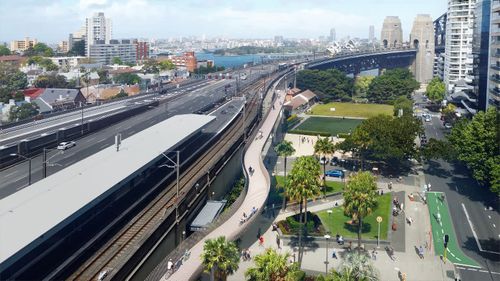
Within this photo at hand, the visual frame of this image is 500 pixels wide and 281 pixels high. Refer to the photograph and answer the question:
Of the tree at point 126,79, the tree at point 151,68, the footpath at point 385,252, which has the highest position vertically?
the tree at point 151,68

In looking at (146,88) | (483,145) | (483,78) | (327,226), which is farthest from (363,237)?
(146,88)

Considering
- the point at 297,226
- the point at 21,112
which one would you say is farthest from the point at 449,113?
the point at 21,112

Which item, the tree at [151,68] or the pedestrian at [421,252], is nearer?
the pedestrian at [421,252]

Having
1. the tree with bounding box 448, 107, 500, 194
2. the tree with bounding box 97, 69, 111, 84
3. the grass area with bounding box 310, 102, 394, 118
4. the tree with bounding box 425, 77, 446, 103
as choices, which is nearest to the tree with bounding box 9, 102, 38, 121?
the grass area with bounding box 310, 102, 394, 118

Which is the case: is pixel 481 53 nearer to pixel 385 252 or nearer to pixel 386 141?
pixel 386 141

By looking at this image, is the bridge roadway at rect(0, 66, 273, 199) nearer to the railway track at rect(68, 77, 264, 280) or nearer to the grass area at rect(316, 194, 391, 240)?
the railway track at rect(68, 77, 264, 280)

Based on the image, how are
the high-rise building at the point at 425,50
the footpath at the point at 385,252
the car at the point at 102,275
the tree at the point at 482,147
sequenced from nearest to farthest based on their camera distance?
the car at the point at 102,275 < the footpath at the point at 385,252 < the tree at the point at 482,147 < the high-rise building at the point at 425,50

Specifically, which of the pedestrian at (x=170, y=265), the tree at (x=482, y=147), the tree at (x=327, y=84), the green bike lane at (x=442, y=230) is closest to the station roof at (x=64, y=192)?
the pedestrian at (x=170, y=265)

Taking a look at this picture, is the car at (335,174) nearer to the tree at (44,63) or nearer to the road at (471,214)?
the road at (471,214)

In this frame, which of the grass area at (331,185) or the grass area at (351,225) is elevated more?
the grass area at (331,185)
